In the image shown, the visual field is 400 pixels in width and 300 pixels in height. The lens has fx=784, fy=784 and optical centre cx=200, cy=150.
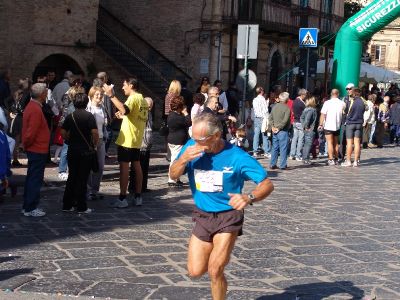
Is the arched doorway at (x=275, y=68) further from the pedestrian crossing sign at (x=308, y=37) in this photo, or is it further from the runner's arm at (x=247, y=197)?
the runner's arm at (x=247, y=197)

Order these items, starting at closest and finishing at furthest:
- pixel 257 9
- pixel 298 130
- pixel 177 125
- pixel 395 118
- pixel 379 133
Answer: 1. pixel 177 125
2. pixel 298 130
3. pixel 379 133
4. pixel 395 118
5. pixel 257 9

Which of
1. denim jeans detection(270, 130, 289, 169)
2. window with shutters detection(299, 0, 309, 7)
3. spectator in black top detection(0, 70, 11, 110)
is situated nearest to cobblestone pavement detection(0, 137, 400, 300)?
denim jeans detection(270, 130, 289, 169)

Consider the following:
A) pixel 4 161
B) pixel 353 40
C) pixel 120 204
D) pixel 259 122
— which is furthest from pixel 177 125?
pixel 353 40

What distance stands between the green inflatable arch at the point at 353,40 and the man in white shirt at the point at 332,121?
325cm

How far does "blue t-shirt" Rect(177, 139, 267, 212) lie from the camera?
5812mm

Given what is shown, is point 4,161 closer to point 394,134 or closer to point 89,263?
point 89,263

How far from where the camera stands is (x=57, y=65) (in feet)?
79.8

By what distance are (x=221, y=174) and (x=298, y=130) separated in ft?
41.7

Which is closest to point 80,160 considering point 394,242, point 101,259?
point 101,259

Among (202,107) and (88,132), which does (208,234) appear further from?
(202,107)

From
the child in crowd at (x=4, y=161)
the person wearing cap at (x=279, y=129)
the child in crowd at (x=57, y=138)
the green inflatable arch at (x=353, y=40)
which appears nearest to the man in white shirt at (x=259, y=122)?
the person wearing cap at (x=279, y=129)

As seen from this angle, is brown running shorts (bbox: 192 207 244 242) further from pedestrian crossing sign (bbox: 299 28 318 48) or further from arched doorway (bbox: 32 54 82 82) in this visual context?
arched doorway (bbox: 32 54 82 82)

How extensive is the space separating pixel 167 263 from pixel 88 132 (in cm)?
311

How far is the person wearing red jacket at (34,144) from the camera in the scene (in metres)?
9.84
